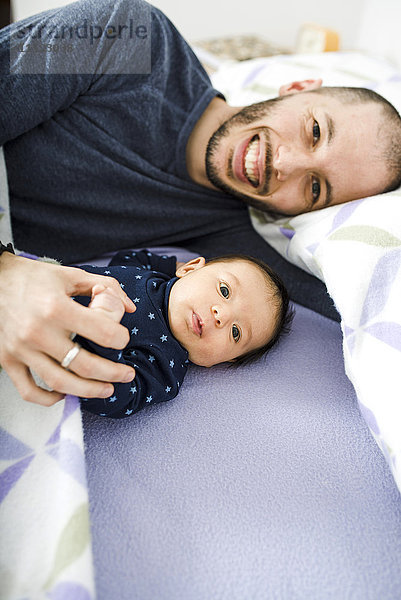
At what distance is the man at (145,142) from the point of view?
1165 mm

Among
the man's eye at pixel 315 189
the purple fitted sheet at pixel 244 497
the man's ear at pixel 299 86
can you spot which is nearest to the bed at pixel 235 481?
the purple fitted sheet at pixel 244 497

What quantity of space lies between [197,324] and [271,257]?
0.46 meters

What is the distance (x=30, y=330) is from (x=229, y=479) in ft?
1.20

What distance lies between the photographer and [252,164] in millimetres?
1270

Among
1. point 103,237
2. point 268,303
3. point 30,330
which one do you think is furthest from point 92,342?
point 103,237

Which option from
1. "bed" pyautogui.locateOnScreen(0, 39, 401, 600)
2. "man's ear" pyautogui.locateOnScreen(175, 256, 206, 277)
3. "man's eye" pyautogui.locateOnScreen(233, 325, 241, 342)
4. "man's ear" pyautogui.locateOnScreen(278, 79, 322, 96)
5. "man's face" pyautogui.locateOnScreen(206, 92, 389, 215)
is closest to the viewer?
"bed" pyautogui.locateOnScreen(0, 39, 401, 600)

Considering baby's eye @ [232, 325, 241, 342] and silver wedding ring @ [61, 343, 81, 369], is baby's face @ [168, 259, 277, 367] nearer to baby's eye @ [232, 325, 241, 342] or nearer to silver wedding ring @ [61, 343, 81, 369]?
baby's eye @ [232, 325, 241, 342]

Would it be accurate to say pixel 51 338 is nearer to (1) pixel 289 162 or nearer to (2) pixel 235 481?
(2) pixel 235 481

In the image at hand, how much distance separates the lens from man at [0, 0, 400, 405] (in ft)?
3.82

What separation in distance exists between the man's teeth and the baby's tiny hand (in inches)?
24.6

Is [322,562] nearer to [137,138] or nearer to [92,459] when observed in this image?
[92,459]

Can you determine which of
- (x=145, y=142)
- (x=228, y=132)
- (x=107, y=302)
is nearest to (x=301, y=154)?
(x=228, y=132)

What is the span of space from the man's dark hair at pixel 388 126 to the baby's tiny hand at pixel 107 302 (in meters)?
0.76

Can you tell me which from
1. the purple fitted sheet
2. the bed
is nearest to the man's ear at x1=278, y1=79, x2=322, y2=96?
the bed
